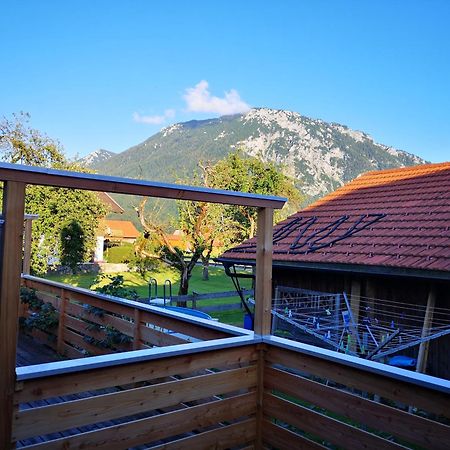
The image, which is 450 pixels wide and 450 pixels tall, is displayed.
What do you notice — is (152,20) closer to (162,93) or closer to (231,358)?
(231,358)

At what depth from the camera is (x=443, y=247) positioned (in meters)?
5.48

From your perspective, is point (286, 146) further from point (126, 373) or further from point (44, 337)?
point (126, 373)

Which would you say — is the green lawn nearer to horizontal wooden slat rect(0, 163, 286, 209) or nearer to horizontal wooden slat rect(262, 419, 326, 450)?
horizontal wooden slat rect(262, 419, 326, 450)

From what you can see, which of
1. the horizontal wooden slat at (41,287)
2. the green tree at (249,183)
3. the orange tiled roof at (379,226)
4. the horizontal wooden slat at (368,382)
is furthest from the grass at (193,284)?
the horizontal wooden slat at (368,382)

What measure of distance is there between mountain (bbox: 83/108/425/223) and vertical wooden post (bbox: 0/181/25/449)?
4924cm

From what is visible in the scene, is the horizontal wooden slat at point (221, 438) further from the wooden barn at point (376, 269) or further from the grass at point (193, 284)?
the grass at point (193, 284)

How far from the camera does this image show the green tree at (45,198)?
1171 centimetres

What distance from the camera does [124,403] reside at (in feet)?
7.84

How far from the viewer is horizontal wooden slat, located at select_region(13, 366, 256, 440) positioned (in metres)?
2.13

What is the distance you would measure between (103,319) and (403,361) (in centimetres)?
355

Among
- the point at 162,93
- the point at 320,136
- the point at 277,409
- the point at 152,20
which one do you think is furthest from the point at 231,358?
the point at 320,136

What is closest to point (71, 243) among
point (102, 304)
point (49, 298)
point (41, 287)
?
point (41, 287)

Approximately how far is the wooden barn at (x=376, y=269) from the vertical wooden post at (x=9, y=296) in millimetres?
3590

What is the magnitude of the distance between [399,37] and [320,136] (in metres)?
45.7
